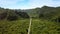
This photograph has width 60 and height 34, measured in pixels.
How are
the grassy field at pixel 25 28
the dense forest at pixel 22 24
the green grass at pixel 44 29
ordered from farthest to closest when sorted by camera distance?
the dense forest at pixel 22 24 < the green grass at pixel 44 29 < the grassy field at pixel 25 28

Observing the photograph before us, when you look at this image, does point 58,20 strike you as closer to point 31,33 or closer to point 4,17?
point 4,17

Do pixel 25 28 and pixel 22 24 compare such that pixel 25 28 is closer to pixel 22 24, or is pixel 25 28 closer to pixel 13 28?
pixel 13 28

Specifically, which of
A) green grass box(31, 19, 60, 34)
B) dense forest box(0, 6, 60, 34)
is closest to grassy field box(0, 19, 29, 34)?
dense forest box(0, 6, 60, 34)

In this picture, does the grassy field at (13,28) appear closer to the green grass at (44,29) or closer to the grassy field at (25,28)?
the grassy field at (25,28)

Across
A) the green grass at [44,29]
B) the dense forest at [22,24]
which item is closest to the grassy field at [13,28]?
the dense forest at [22,24]

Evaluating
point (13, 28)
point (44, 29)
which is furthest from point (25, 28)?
point (44, 29)

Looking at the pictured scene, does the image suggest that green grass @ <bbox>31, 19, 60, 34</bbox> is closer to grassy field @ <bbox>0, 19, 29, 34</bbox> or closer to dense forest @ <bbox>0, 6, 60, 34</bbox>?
dense forest @ <bbox>0, 6, 60, 34</bbox>

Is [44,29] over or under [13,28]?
under

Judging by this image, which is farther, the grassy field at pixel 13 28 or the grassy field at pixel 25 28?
the grassy field at pixel 25 28

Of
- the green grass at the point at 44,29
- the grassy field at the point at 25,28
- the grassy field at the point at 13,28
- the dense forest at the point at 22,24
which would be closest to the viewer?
the grassy field at the point at 13,28

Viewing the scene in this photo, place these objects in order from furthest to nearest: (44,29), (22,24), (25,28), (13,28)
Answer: (22,24)
(44,29)
(13,28)
(25,28)

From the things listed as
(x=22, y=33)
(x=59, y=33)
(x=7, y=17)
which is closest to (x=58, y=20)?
(x=7, y=17)
